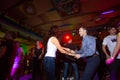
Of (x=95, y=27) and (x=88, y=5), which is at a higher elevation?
(x=88, y=5)

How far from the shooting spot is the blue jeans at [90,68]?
10.3ft

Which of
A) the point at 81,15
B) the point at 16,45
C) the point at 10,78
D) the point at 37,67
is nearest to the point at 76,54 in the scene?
the point at 16,45

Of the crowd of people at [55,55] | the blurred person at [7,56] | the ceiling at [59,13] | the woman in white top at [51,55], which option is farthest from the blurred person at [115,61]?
the ceiling at [59,13]

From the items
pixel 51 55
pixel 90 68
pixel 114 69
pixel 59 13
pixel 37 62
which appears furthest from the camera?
pixel 59 13

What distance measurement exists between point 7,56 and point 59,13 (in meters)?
6.96

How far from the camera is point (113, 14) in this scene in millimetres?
10328

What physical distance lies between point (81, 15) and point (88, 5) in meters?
1.30

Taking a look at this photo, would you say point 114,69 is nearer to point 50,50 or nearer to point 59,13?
point 50,50

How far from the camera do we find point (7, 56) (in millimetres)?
3682

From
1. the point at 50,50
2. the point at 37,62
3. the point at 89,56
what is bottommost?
the point at 37,62

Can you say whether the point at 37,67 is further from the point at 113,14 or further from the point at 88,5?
the point at 113,14

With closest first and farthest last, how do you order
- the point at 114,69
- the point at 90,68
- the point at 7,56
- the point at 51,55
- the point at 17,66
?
the point at 90,68 → the point at 51,55 → the point at 114,69 → the point at 7,56 → the point at 17,66

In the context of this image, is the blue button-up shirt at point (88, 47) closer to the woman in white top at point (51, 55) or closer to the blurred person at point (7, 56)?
the woman in white top at point (51, 55)

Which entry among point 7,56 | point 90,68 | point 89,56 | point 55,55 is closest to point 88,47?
point 89,56
